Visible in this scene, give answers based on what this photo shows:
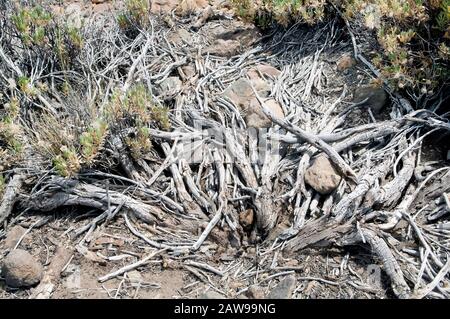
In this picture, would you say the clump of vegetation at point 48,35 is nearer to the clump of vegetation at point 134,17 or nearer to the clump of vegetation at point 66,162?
the clump of vegetation at point 134,17

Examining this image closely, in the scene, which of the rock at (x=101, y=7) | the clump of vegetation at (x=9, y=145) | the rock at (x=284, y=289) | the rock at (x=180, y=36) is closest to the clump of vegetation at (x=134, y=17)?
the rock at (x=180, y=36)

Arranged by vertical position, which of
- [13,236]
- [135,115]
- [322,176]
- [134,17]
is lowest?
[13,236]

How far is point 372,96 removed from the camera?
4211 millimetres

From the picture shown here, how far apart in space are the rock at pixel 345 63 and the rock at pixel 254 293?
221 centimetres

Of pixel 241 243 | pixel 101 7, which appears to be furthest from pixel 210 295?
pixel 101 7

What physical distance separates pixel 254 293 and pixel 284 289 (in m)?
0.18

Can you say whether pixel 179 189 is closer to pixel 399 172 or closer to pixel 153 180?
pixel 153 180

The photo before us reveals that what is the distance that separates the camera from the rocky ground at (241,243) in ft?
10.8

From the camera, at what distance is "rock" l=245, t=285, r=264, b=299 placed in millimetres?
3186

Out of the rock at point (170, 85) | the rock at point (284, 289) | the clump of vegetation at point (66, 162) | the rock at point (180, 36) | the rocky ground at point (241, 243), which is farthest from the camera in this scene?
the rock at point (180, 36)

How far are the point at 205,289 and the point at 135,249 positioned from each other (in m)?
0.59

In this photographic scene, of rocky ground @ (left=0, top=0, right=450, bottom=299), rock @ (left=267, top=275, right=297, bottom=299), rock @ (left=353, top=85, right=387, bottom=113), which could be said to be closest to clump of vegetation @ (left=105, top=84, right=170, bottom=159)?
rocky ground @ (left=0, top=0, right=450, bottom=299)

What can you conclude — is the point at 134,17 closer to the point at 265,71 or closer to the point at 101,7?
the point at 101,7

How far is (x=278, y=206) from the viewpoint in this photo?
12.3 ft
